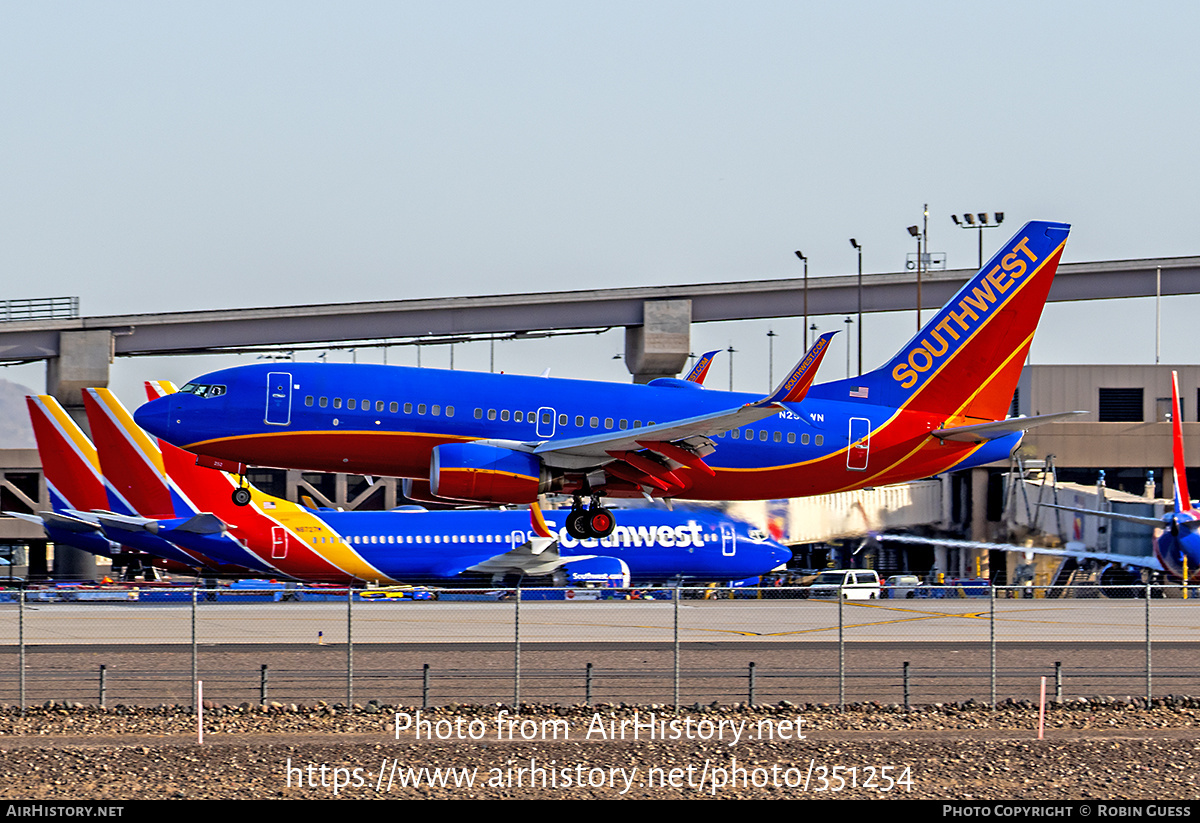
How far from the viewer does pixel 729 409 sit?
123ft

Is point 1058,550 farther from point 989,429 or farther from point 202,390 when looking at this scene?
point 202,390

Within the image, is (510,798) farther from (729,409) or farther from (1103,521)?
(1103,521)

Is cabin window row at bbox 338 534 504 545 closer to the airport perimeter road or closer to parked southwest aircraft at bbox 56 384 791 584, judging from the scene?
parked southwest aircraft at bbox 56 384 791 584

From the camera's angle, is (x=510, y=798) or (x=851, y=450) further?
(x=851, y=450)

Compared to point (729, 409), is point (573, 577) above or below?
below

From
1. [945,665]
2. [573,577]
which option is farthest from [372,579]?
[945,665]

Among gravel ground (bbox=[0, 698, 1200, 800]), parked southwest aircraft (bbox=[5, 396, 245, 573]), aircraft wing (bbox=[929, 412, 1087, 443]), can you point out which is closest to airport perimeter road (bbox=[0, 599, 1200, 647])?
parked southwest aircraft (bbox=[5, 396, 245, 573])

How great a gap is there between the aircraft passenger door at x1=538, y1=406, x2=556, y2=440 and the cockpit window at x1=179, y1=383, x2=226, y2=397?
832cm

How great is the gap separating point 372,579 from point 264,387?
141 ft

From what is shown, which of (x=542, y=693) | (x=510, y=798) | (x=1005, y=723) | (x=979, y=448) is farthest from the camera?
(x=979, y=448)

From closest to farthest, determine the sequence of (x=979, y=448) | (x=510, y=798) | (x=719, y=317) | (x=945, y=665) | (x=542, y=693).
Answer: (x=510, y=798) < (x=542, y=693) < (x=979, y=448) < (x=945, y=665) < (x=719, y=317)

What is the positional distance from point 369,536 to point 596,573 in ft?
43.2

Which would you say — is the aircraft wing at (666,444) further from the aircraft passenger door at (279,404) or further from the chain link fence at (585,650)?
the aircraft passenger door at (279,404)

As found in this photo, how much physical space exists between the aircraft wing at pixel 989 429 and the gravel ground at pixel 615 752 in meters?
7.56
